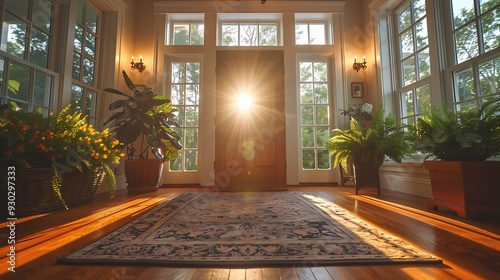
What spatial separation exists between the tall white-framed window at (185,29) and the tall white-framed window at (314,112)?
1637 mm

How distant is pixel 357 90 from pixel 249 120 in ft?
5.43

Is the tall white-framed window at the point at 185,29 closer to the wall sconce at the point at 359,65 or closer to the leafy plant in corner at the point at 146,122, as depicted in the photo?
the leafy plant in corner at the point at 146,122

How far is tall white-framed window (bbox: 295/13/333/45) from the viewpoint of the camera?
12.3 feet

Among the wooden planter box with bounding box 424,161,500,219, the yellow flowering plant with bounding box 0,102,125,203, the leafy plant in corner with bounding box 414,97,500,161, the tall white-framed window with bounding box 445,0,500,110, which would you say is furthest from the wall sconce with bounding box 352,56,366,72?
the yellow flowering plant with bounding box 0,102,125,203

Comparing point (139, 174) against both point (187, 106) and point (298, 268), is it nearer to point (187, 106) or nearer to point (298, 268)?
point (187, 106)

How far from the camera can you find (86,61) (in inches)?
113

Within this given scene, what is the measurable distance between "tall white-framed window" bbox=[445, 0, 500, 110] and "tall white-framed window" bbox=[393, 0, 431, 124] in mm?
262

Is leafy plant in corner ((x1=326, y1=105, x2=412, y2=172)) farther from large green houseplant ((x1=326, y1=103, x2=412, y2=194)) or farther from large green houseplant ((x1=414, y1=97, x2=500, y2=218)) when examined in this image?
large green houseplant ((x1=414, y1=97, x2=500, y2=218))

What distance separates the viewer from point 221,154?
3457 millimetres

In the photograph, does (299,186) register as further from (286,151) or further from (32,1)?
(32,1)

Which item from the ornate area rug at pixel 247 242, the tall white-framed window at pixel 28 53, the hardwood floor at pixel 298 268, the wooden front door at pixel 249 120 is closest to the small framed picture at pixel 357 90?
the wooden front door at pixel 249 120

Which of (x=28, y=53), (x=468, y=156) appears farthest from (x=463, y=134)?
(x=28, y=53)

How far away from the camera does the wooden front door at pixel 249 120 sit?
135 inches

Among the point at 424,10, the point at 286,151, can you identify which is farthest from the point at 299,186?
the point at 424,10
